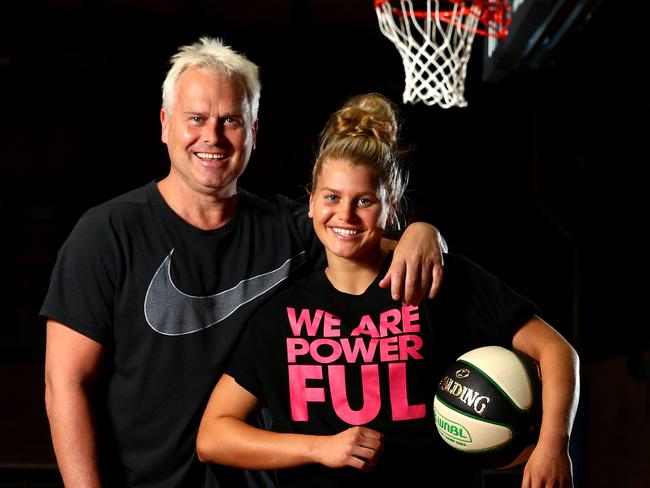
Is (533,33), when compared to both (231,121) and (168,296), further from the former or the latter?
(168,296)

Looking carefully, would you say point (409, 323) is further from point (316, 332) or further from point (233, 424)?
point (233, 424)

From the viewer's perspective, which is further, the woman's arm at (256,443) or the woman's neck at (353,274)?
the woman's neck at (353,274)

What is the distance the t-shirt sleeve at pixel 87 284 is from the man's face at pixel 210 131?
330 millimetres

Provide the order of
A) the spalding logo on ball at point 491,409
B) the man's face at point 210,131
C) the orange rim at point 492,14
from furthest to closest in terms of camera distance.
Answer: the orange rim at point 492,14 → the man's face at point 210,131 → the spalding logo on ball at point 491,409

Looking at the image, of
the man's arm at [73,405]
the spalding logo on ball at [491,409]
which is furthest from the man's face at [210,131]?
the spalding logo on ball at [491,409]

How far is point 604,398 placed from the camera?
21.9 ft

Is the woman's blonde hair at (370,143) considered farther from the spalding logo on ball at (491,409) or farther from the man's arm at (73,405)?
the man's arm at (73,405)

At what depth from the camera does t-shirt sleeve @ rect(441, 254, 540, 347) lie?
6.58 ft

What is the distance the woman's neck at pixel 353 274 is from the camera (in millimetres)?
2086

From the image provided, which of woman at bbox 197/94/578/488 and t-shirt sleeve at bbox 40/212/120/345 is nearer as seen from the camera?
woman at bbox 197/94/578/488

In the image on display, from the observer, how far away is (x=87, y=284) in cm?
220

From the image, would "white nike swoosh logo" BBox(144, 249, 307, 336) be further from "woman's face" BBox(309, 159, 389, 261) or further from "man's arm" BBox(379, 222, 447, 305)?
"man's arm" BBox(379, 222, 447, 305)

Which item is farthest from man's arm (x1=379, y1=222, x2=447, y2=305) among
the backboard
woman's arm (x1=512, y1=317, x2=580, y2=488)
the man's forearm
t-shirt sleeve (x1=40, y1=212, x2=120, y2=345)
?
the backboard

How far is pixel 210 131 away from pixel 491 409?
1.14 metres
